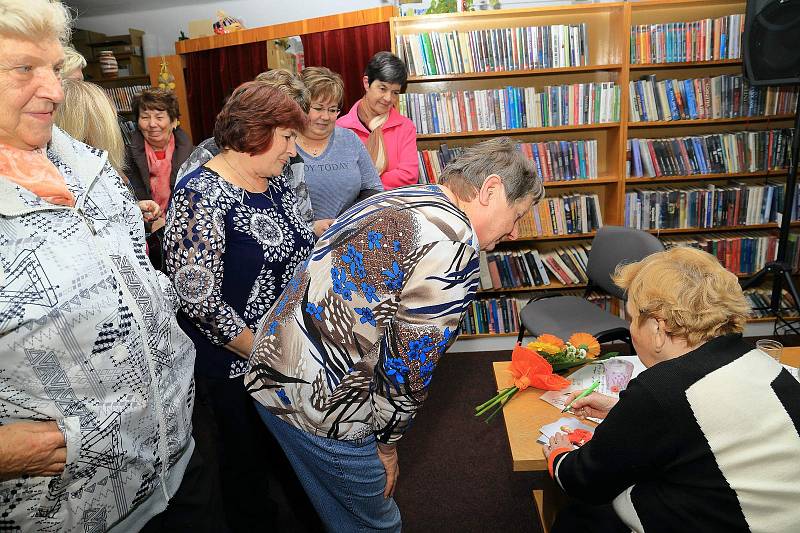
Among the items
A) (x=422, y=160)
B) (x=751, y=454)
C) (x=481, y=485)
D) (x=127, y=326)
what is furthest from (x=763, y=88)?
(x=127, y=326)

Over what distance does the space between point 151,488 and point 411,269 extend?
70 centimetres

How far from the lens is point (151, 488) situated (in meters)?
1.20

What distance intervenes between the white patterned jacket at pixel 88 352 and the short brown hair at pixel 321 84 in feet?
4.71

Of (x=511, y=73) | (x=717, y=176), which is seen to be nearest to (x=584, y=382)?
(x=511, y=73)

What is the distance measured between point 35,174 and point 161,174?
2.67m

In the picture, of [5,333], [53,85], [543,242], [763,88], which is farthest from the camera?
[543,242]

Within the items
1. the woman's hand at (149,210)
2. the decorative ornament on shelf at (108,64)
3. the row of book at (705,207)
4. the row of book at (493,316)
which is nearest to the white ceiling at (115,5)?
the decorative ornament on shelf at (108,64)

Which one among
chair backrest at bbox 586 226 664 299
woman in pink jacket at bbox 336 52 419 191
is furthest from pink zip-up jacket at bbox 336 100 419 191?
chair backrest at bbox 586 226 664 299

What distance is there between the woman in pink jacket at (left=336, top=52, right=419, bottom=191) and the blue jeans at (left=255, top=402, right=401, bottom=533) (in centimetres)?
221

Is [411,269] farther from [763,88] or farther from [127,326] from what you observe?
[763,88]

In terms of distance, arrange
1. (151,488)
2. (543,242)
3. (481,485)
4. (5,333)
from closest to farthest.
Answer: (5,333)
(151,488)
(481,485)
(543,242)

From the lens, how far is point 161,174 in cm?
356

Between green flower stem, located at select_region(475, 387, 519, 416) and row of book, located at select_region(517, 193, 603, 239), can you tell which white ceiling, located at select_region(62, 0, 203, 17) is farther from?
green flower stem, located at select_region(475, 387, 519, 416)

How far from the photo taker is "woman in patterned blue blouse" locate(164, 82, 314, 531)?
1.61 metres
